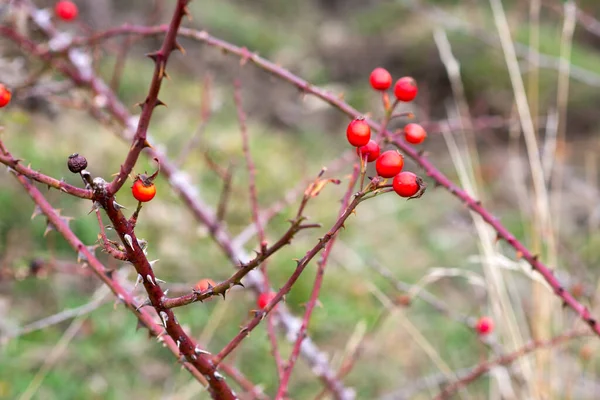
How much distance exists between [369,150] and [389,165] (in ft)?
0.22

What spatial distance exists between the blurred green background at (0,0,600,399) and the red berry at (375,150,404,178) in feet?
0.39

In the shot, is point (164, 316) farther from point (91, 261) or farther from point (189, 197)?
point (189, 197)

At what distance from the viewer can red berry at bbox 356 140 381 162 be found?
57cm

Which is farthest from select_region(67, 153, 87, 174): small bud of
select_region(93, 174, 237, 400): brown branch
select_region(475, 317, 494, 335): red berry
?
select_region(475, 317, 494, 335): red berry

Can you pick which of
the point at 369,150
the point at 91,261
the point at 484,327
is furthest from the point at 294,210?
the point at 369,150

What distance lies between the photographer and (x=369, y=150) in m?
0.58

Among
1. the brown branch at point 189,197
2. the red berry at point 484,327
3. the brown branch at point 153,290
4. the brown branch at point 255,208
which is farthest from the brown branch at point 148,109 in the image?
the red berry at point 484,327

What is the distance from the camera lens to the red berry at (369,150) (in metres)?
0.57

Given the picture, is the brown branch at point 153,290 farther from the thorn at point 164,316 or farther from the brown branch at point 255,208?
the brown branch at point 255,208

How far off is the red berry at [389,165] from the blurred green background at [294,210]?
119 mm

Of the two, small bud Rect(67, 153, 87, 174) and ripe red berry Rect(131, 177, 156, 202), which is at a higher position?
small bud Rect(67, 153, 87, 174)

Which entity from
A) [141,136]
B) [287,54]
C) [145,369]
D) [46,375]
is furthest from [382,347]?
[287,54]

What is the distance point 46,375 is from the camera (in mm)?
1791

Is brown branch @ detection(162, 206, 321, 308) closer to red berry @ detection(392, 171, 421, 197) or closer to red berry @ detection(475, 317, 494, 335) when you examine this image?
red berry @ detection(392, 171, 421, 197)
